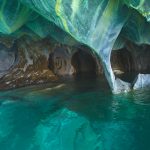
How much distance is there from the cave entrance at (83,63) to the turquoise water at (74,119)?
56.1 inches

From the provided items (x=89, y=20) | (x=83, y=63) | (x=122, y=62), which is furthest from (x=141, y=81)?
(x=83, y=63)

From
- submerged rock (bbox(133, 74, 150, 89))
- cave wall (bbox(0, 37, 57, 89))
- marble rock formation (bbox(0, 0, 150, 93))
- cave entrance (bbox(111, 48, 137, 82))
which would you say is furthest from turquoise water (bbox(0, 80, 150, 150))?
cave entrance (bbox(111, 48, 137, 82))

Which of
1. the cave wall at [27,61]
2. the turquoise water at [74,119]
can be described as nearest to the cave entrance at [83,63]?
the cave wall at [27,61]

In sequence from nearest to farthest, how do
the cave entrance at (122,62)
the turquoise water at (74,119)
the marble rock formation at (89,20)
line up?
the turquoise water at (74,119), the marble rock formation at (89,20), the cave entrance at (122,62)

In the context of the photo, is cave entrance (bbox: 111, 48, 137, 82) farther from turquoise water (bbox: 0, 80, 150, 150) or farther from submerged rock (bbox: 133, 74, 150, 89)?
turquoise water (bbox: 0, 80, 150, 150)

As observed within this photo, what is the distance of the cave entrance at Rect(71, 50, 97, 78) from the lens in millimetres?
6441

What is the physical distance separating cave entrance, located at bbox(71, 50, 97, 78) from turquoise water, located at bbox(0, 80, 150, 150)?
56.1 inches

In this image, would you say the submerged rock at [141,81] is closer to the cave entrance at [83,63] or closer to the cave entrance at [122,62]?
the cave entrance at [122,62]

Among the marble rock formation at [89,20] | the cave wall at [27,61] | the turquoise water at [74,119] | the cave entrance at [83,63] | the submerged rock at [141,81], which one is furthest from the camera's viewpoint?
the cave entrance at [83,63]

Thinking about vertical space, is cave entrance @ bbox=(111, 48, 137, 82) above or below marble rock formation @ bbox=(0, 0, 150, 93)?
below

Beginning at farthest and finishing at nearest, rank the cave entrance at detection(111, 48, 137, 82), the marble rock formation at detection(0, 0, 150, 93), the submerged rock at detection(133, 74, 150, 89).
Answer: the cave entrance at detection(111, 48, 137, 82), the submerged rock at detection(133, 74, 150, 89), the marble rock formation at detection(0, 0, 150, 93)

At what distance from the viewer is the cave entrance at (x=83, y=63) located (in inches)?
254

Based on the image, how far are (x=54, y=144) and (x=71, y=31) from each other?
117 cm

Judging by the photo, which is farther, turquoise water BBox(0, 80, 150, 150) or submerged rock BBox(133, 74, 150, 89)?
submerged rock BBox(133, 74, 150, 89)
